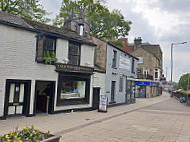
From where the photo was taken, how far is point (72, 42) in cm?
1399

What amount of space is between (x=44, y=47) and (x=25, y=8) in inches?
573

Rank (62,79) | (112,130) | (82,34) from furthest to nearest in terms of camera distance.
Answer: (82,34) < (62,79) < (112,130)

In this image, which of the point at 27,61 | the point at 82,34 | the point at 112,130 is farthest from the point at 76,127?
the point at 82,34

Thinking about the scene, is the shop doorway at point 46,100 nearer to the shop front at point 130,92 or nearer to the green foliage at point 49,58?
the green foliage at point 49,58

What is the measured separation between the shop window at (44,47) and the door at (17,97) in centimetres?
177

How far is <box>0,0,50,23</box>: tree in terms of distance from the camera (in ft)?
72.8

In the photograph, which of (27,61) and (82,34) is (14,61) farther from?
(82,34)

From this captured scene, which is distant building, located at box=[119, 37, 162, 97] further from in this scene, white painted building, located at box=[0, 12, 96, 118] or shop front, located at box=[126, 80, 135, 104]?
white painted building, located at box=[0, 12, 96, 118]

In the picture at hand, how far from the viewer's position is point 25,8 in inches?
927

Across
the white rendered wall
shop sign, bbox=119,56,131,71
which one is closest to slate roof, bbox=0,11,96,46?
the white rendered wall

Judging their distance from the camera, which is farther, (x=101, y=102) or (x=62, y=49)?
(x=101, y=102)

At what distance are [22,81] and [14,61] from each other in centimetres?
127

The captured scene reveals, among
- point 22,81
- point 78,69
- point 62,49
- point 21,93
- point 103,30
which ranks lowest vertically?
point 21,93

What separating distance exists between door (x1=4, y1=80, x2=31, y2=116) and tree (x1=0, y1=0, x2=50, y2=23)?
15188 millimetres
